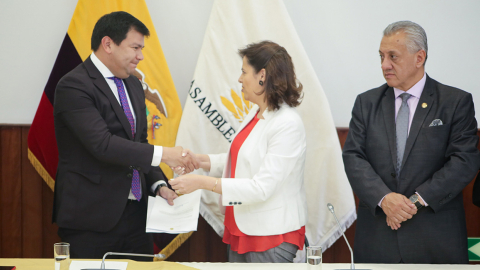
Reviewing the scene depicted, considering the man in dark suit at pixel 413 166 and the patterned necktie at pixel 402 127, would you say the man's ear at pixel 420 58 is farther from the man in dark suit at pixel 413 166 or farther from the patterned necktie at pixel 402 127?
the patterned necktie at pixel 402 127

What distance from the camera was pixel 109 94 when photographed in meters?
2.28

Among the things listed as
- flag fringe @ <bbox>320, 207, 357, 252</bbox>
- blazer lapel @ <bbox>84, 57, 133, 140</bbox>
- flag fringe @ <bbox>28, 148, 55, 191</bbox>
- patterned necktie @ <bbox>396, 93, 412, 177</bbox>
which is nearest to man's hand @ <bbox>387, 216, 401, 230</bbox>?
patterned necktie @ <bbox>396, 93, 412, 177</bbox>

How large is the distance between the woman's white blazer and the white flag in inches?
30.2

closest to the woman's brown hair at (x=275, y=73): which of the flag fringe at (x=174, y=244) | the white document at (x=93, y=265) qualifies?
the white document at (x=93, y=265)

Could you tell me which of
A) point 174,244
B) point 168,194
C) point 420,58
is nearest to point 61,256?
point 168,194

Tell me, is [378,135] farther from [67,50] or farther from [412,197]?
[67,50]

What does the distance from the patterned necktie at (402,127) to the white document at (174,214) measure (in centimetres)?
105

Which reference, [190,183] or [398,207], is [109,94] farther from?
[398,207]

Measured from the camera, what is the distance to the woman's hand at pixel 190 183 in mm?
2180

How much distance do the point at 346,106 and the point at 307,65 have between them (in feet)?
1.80

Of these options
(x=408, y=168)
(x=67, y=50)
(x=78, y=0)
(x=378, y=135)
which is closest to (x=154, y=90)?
(x=67, y=50)

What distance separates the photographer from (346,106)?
3324 millimetres

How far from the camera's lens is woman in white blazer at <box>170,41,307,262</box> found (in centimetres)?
212

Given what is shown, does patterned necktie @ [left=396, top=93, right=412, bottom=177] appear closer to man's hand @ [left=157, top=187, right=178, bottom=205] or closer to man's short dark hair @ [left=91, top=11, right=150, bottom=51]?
man's hand @ [left=157, top=187, right=178, bottom=205]
